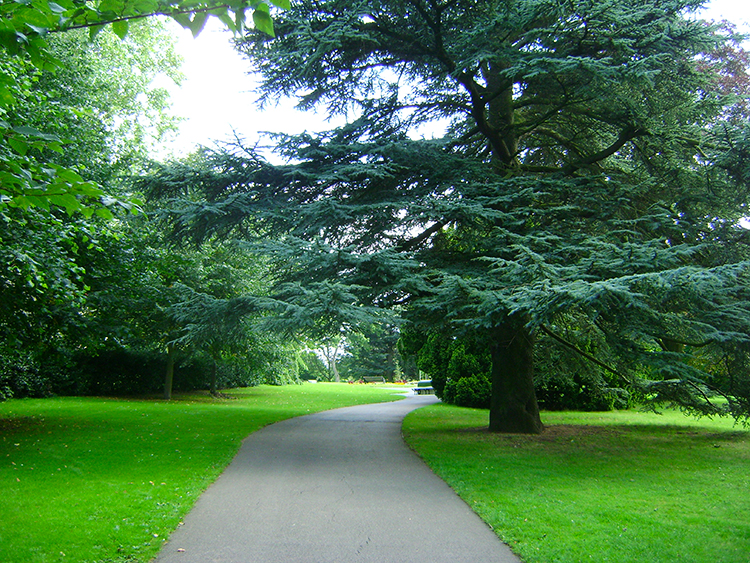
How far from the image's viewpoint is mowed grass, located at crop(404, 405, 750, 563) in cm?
497

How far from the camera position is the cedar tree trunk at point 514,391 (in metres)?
12.1

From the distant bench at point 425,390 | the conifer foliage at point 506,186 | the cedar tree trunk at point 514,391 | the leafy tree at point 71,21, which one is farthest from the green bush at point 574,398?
the leafy tree at point 71,21

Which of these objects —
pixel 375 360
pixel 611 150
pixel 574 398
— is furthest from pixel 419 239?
pixel 375 360

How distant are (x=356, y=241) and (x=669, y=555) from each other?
8060 millimetres

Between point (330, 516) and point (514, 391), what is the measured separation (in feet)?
24.7

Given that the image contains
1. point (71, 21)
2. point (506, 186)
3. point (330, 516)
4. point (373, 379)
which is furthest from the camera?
point (373, 379)

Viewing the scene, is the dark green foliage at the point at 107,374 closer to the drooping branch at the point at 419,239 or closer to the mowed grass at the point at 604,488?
the drooping branch at the point at 419,239

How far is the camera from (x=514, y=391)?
12.3m

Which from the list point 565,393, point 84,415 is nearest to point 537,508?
point 84,415

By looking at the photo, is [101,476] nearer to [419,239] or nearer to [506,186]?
[419,239]

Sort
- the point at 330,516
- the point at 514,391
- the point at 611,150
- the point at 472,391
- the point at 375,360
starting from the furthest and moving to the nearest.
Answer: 1. the point at 375,360
2. the point at 472,391
3. the point at 514,391
4. the point at 611,150
5. the point at 330,516

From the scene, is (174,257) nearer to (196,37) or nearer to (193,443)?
(193,443)

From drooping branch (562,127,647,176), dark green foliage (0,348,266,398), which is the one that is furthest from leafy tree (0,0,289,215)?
dark green foliage (0,348,266,398)

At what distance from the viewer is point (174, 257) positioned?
12.6 meters
